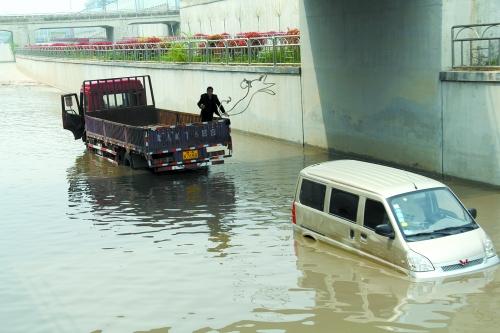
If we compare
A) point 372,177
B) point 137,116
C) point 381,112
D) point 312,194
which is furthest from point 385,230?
point 137,116

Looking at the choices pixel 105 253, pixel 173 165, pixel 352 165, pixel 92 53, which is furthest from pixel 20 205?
pixel 92 53

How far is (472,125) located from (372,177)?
6148mm

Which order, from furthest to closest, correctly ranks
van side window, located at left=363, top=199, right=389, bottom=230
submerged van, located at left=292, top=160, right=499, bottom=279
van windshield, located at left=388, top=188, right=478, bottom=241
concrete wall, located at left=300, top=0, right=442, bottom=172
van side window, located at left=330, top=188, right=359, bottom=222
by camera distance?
concrete wall, located at left=300, top=0, right=442, bottom=172, van side window, located at left=330, top=188, right=359, bottom=222, van side window, located at left=363, top=199, right=389, bottom=230, van windshield, located at left=388, top=188, right=478, bottom=241, submerged van, located at left=292, top=160, right=499, bottom=279

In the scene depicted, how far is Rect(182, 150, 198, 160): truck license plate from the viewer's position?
18562 mm

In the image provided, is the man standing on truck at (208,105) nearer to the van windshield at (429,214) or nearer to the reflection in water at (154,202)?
the reflection in water at (154,202)

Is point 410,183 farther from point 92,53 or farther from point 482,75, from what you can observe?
point 92,53

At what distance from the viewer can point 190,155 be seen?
61.1 ft

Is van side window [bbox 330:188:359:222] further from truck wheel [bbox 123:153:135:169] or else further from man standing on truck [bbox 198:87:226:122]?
man standing on truck [bbox 198:87:226:122]

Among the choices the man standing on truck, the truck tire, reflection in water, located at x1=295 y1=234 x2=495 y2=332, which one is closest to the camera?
reflection in water, located at x1=295 y1=234 x2=495 y2=332

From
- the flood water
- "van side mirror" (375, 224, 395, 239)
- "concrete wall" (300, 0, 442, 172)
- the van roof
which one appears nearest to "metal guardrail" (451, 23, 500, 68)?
"concrete wall" (300, 0, 442, 172)

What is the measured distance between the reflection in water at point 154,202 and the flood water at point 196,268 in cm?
4

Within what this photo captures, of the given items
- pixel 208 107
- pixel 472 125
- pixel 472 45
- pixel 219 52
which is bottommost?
pixel 472 125

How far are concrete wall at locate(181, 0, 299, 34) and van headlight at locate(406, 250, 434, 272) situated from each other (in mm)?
33037

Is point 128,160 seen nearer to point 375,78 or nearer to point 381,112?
point 381,112
